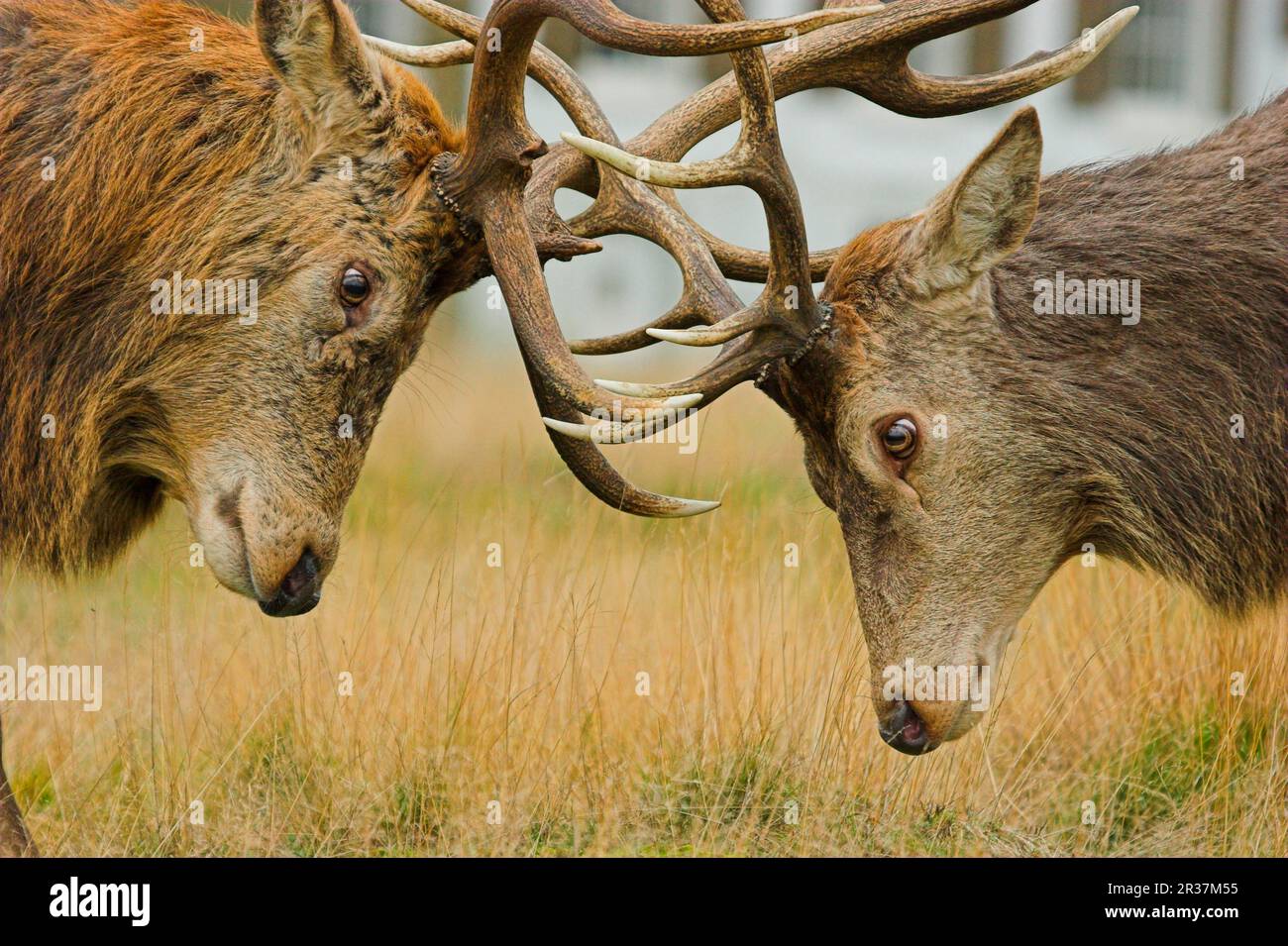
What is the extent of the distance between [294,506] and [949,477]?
2029 millimetres

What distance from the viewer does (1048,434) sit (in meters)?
5.30

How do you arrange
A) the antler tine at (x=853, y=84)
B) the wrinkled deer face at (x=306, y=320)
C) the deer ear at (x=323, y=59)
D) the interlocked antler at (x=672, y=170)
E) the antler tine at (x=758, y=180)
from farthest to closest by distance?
the antler tine at (x=853, y=84)
the wrinkled deer face at (x=306, y=320)
the deer ear at (x=323, y=59)
the interlocked antler at (x=672, y=170)
the antler tine at (x=758, y=180)

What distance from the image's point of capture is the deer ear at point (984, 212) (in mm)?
4887

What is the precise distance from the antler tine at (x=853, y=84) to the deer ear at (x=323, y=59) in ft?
2.50

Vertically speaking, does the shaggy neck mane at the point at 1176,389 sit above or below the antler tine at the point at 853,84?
below

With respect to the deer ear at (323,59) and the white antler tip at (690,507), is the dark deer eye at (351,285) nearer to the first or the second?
the deer ear at (323,59)

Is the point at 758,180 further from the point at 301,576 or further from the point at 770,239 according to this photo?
the point at 301,576

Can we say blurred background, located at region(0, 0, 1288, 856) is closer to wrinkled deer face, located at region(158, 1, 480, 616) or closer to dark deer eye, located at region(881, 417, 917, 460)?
wrinkled deer face, located at region(158, 1, 480, 616)

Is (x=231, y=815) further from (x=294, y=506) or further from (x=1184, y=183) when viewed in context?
(x=1184, y=183)

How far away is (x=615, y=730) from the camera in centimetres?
625

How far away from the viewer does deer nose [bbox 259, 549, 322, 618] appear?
5.17 metres

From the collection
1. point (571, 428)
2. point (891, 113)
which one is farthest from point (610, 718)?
point (891, 113)

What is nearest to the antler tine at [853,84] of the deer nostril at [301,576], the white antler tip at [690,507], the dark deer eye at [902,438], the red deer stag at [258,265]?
the red deer stag at [258,265]

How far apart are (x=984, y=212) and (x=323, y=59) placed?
81.7 inches
